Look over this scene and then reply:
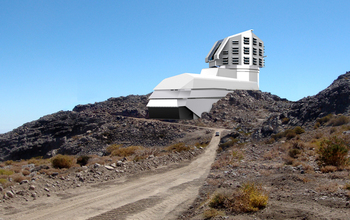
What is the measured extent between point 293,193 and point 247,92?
44.2m

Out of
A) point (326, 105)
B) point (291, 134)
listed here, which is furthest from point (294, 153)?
point (326, 105)

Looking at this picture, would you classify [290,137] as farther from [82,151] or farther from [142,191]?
[82,151]

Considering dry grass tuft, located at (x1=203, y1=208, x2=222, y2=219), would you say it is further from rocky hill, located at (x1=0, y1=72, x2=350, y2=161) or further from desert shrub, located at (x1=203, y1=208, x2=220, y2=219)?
rocky hill, located at (x1=0, y1=72, x2=350, y2=161)

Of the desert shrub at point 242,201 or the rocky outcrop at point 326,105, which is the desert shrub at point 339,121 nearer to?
the rocky outcrop at point 326,105

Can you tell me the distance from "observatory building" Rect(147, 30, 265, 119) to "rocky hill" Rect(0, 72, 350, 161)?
1.84 metres

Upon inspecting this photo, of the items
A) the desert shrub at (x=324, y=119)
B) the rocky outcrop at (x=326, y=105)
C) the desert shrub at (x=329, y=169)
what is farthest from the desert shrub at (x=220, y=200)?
the rocky outcrop at (x=326, y=105)

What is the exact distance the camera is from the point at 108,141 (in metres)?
39.1

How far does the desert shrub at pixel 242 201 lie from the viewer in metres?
6.54

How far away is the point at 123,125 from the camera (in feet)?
141

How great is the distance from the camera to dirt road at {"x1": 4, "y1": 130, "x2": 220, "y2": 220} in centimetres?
802

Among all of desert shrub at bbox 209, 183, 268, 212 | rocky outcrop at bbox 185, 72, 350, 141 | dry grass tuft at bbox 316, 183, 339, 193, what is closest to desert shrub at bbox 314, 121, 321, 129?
rocky outcrop at bbox 185, 72, 350, 141

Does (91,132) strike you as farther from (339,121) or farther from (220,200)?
(220,200)

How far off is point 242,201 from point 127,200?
4230mm

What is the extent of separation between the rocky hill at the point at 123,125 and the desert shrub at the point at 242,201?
1823cm
